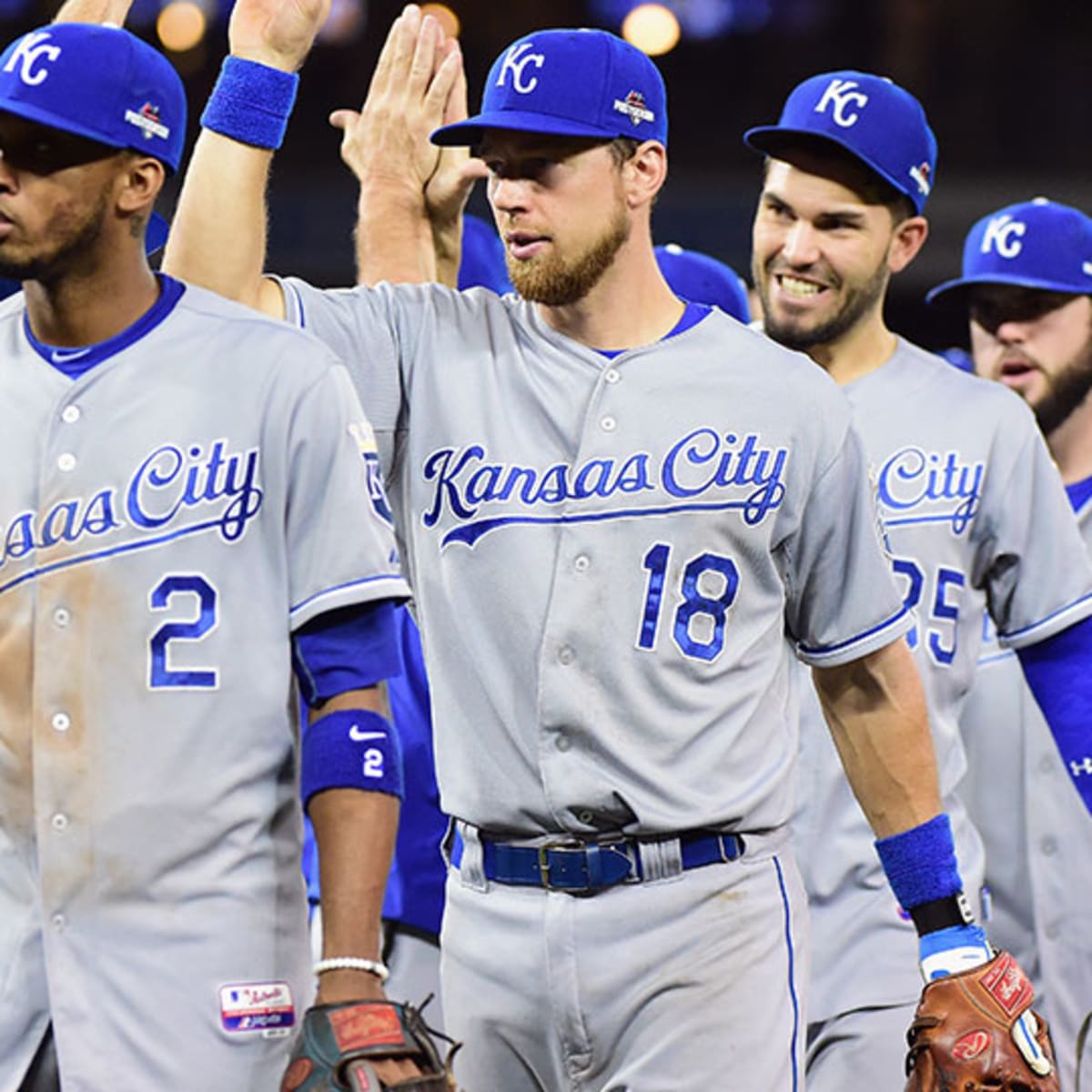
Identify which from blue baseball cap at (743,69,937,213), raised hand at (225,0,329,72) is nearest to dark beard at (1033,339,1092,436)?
blue baseball cap at (743,69,937,213)

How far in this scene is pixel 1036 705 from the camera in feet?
18.3

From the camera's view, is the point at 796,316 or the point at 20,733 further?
the point at 796,316

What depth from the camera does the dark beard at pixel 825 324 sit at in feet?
16.5

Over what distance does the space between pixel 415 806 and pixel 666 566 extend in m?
1.66

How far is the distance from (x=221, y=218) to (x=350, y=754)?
996 mm

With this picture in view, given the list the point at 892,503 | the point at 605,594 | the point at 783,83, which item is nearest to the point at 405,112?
the point at 605,594

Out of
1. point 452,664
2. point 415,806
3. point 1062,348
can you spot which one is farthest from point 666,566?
point 1062,348

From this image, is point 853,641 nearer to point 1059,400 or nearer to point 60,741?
point 60,741

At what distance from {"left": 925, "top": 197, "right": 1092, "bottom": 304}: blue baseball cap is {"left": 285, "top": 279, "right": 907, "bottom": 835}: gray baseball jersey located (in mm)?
2092

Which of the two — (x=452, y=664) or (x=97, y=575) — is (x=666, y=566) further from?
(x=97, y=575)


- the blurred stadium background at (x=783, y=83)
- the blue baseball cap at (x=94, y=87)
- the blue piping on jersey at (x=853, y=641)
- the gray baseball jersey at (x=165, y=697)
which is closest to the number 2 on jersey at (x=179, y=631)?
the gray baseball jersey at (x=165, y=697)

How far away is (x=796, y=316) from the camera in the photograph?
502 centimetres

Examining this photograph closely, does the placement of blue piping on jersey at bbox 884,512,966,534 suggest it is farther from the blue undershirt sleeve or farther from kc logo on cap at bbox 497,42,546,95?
the blue undershirt sleeve

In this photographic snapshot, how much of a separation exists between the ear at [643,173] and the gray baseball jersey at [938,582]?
1.06 m
